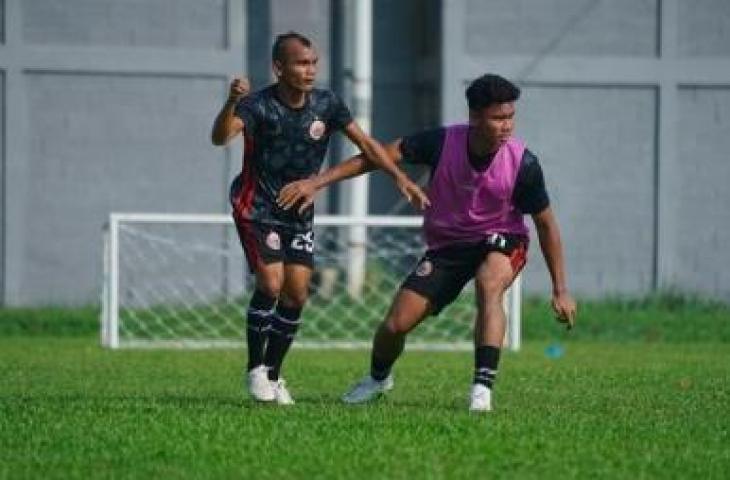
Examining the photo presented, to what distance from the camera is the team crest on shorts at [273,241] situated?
414 inches

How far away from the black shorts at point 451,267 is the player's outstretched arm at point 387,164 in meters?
0.34

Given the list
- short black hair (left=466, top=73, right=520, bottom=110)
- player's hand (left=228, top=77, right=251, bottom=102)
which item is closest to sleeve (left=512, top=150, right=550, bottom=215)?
short black hair (left=466, top=73, right=520, bottom=110)

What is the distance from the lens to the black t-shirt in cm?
1015

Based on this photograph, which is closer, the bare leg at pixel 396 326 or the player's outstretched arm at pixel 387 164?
the player's outstretched arm at pixel 387 164

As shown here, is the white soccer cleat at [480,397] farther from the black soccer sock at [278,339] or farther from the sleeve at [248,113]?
the sleeve at [248,113]

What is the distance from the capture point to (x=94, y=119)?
2158cm

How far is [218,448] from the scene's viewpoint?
8406mm

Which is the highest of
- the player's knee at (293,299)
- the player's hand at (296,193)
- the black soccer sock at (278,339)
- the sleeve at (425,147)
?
the sleeve at (425,147)

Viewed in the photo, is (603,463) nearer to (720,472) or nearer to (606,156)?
(720,472)

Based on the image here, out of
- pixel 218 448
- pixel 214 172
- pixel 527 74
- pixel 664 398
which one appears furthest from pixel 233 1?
pixel 218 448

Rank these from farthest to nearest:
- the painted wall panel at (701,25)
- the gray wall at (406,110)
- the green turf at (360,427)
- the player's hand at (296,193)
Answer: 1. the painted wall panel at (701,25)
2. the gray wall at (406,110)
3. the player's hand at (296,193)
4. the green turf at (360,427)

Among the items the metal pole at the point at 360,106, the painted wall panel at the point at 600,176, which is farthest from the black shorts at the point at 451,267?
the painted wall panel at the point at 600,176

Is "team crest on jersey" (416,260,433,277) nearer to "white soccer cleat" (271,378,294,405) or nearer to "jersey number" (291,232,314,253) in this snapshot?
"jersey number" (291,232,314,253)

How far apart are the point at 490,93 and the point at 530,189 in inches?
20.6
